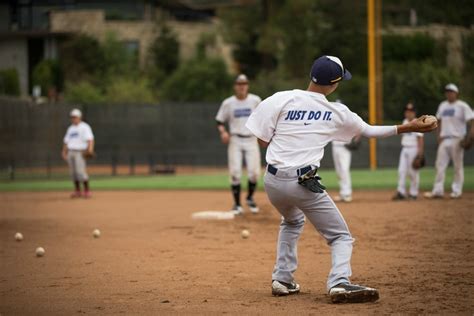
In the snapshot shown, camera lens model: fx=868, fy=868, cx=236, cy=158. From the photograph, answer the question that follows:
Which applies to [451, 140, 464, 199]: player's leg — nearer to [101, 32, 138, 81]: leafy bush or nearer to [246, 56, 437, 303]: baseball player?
[246, 56, 437, 303]: baseball player

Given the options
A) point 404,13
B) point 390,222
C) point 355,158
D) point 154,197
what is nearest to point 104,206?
point 154,197

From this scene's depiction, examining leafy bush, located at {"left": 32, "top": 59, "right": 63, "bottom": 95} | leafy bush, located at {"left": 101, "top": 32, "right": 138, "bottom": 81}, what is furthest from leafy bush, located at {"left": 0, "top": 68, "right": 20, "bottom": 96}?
leafy bush, located at {"left": 101, "top": 32, "right": 138, "bottom": 81}

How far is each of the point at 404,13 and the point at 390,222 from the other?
134ft

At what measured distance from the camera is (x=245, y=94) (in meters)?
15.6

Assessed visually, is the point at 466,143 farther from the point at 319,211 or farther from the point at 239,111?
the point at 319,211

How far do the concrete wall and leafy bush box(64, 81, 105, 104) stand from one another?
3.90 m

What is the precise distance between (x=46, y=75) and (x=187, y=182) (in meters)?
22.7

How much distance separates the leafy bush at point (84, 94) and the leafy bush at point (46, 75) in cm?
253

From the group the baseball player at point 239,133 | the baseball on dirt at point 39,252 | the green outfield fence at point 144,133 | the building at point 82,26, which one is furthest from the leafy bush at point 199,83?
the baseball on dirt at point 39,252

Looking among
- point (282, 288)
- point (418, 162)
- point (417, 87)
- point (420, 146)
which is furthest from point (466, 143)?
point (417, 87)

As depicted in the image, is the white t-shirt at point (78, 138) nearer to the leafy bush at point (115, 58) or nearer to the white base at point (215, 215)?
the white base at point (215, 215)

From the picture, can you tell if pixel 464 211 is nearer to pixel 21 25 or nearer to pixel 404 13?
pixel 21 25

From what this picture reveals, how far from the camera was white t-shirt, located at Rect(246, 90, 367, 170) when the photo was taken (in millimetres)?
7383

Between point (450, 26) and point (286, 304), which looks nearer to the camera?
point (286, 304)
